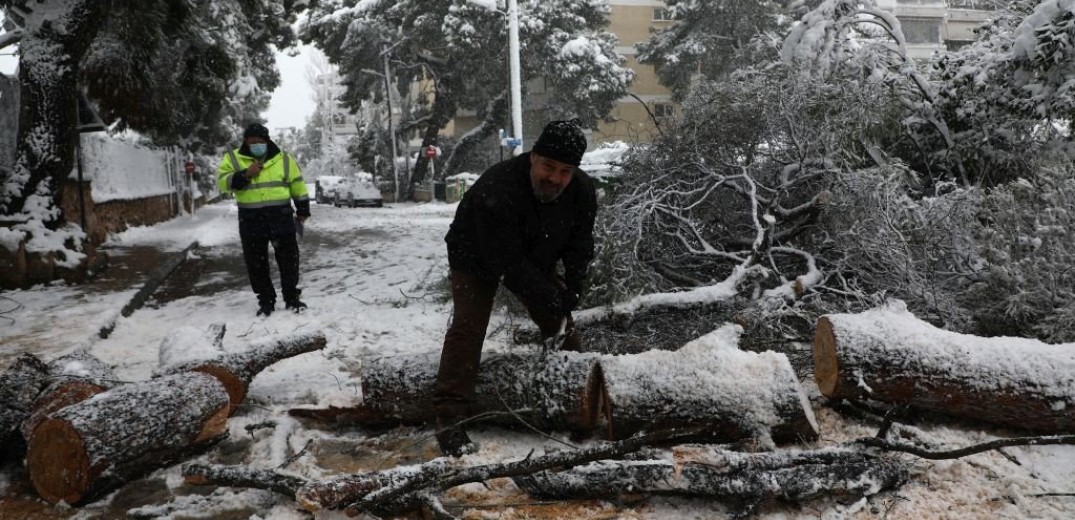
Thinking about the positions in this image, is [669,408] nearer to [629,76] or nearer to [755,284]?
[755,284]

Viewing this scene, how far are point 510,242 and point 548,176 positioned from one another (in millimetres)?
336

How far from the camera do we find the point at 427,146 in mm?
31188

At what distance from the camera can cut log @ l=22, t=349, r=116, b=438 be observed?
107 inches

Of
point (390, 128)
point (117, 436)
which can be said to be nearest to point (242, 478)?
point (117, 436)

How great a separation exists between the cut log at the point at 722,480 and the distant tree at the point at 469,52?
20.8 m

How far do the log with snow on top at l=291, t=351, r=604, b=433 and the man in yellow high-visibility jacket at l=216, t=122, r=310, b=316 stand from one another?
2.55 m

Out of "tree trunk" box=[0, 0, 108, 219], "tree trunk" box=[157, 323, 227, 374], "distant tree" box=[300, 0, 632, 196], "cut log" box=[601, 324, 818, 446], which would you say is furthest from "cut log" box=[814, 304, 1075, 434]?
"distant tree" box=[300, 0, 632, 196]

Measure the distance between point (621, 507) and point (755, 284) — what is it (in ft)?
9.66

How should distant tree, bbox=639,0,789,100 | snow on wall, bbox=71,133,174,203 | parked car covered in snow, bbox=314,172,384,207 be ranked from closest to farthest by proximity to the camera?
snow on wall, bbox=71,133,174,203, parked car covered in snow, bbox=314,172,384,207, distant tree, bbox=639,0,789,100

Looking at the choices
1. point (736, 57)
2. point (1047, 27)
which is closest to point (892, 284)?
point (1047, 27)

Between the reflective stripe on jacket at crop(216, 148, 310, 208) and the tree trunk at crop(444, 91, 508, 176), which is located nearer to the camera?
the reflective stripe on jacket at crop(216, 148, 310, 208)

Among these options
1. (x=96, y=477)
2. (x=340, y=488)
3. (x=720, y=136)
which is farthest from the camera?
(x=720, y=136)

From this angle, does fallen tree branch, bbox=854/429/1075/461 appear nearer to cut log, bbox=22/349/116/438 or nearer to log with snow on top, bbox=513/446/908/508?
log with snow on top, bbox=513/446/908/508

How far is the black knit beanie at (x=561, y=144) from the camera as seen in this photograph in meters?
2.78
